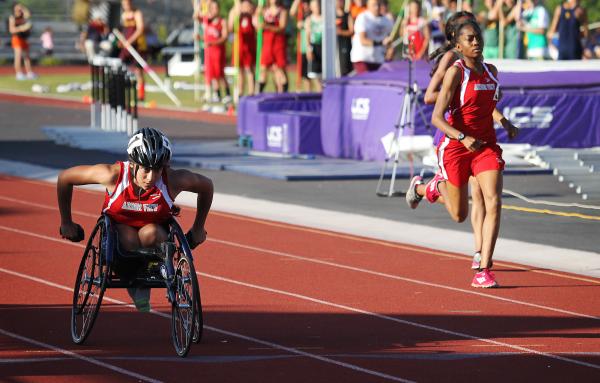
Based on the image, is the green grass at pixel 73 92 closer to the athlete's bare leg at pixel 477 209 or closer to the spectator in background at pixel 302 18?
the spectator in background at pixel 302 18

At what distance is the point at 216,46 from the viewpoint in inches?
1212

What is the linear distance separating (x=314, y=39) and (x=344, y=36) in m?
1.74

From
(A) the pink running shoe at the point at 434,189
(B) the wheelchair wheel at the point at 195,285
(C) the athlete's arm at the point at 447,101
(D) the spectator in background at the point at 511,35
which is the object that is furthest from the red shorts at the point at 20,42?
(B) the wheelchair wheel at the point at 195,285

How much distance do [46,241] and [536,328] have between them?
17.9ft

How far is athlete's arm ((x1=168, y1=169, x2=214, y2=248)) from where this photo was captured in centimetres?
845

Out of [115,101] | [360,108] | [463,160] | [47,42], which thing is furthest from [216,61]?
[47,42]

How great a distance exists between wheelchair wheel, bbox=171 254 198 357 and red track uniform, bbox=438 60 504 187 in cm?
347

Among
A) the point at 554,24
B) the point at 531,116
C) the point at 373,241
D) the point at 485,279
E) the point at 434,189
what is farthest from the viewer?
the point at 554,24

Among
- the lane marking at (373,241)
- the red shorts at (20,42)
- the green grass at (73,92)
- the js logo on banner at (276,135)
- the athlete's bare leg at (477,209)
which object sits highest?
the red shorts at (20,42)

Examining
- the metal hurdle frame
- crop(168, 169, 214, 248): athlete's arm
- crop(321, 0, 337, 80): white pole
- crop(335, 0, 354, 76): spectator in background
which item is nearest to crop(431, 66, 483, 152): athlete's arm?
crop(168, 169, 214, 248): athlete's arm

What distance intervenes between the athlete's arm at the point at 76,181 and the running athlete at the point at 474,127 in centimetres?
325

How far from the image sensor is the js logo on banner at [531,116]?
20.3m

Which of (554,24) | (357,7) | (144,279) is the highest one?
(357,7)

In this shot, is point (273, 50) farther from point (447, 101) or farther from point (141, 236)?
point (141, 236)
